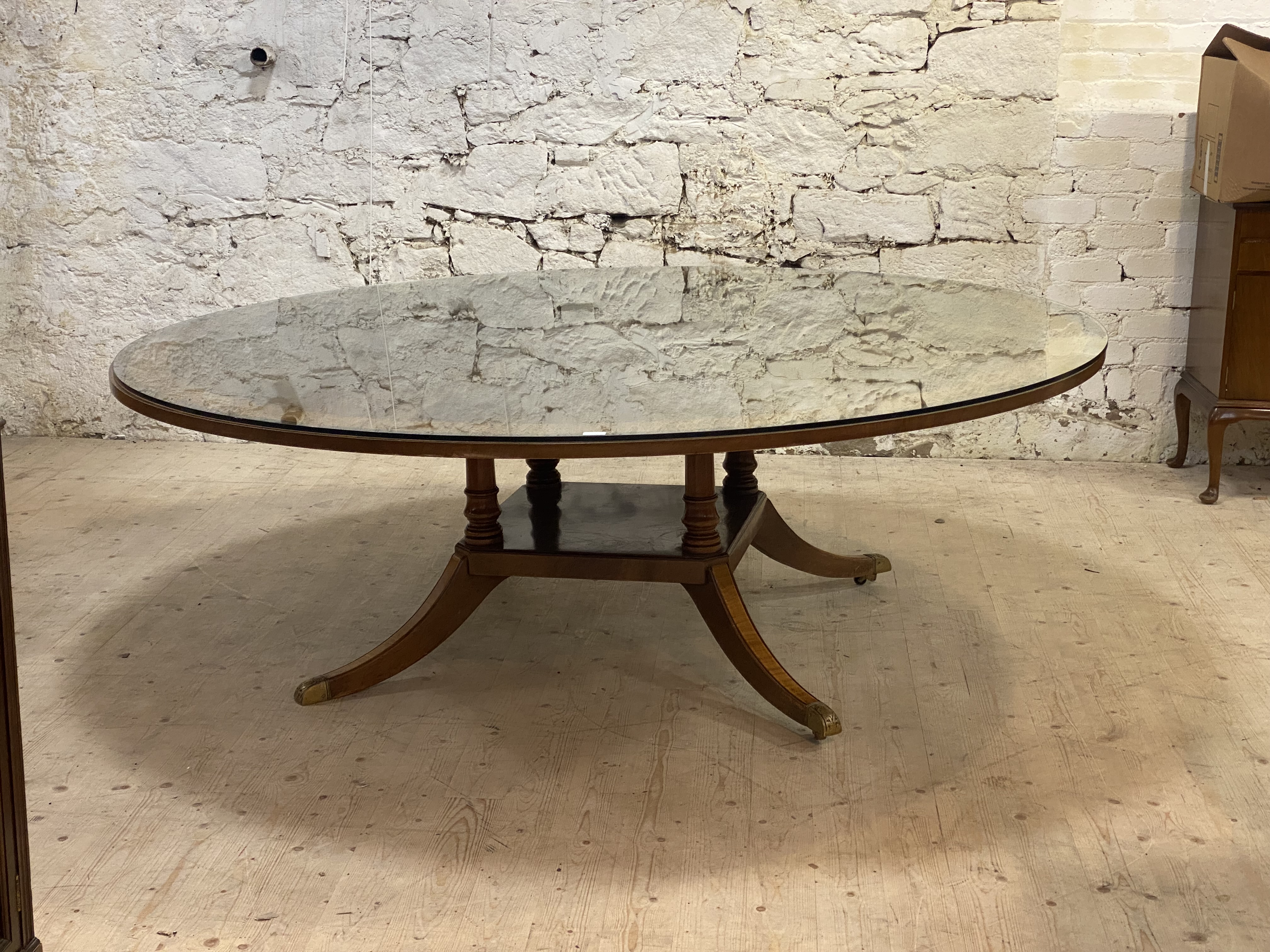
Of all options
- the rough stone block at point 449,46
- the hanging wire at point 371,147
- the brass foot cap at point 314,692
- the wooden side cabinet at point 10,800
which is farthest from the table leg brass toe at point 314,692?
the rough stone block at point 449,46

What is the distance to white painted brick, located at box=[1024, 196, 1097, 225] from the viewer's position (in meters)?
3.71

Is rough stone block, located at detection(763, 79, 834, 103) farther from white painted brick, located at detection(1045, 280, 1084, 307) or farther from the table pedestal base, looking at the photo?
the table pedestal base

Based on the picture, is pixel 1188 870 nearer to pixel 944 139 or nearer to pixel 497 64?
pixel 944 139

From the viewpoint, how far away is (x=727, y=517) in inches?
99.8

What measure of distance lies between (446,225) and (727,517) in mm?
1817

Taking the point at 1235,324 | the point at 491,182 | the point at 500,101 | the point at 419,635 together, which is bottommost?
the point at 419,635

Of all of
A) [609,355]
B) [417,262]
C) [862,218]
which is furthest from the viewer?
[417,262]

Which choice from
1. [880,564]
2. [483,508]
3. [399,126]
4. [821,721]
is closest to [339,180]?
[399,126]

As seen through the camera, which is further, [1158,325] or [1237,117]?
[1158,325]

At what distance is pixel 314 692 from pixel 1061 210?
98.4 inches

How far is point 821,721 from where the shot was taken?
2174mm

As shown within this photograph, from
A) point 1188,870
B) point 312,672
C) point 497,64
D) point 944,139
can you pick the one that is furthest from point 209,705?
point 944,139

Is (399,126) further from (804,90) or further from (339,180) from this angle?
(804,90)

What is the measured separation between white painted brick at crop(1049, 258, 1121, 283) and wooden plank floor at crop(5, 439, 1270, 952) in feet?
2.36
